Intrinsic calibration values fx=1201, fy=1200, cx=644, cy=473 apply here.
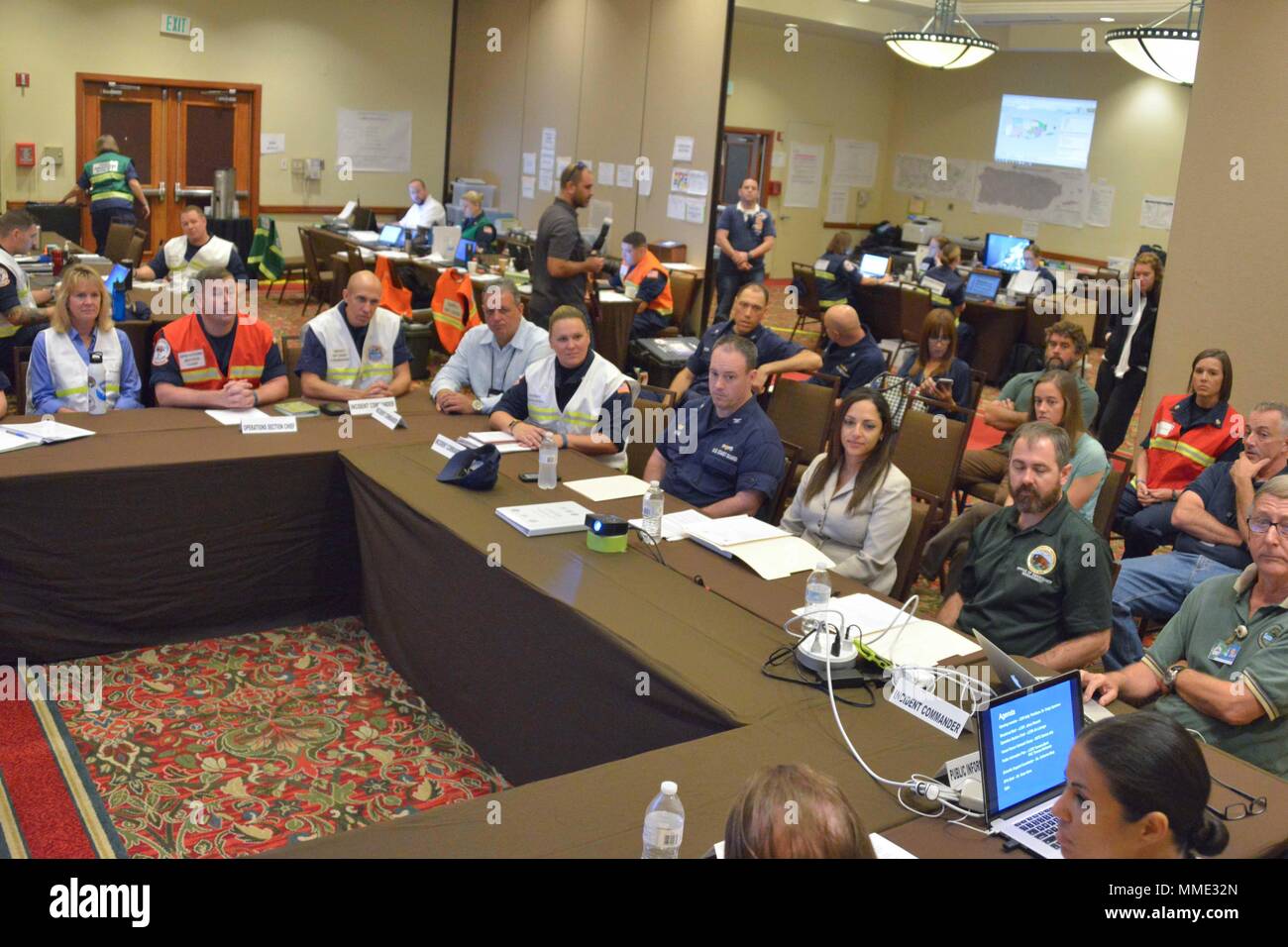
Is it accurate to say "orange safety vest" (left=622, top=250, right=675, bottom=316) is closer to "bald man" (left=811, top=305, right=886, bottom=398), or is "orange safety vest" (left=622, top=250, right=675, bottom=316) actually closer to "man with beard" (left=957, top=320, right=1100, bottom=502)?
"bald man" (left=811, top=305, right=886, bottom=398)

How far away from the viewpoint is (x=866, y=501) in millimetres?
4031

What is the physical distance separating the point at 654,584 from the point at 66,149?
10.8m

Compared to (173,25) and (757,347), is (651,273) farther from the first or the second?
(173,25)

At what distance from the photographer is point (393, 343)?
5.64 meters

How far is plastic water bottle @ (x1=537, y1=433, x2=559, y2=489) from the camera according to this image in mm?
4273

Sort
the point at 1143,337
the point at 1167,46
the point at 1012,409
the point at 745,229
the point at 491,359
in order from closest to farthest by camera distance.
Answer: the point at 491,359 → the point at 1012,409 → the point at 1143,337 → the point at 1167,46 → the point at 745,229

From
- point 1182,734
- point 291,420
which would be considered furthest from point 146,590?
point 1182,734

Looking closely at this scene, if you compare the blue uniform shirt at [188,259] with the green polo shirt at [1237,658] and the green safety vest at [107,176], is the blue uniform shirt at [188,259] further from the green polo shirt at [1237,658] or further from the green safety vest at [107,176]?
the green polo shirt at [1237,658]

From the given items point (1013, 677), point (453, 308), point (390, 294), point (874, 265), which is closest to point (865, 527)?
point (1013, 677)

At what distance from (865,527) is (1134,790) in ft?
7.08

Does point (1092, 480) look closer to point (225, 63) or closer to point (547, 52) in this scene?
point (547, 52)

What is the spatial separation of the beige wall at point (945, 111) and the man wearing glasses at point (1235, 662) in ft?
40.1

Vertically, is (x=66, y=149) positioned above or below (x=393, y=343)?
above

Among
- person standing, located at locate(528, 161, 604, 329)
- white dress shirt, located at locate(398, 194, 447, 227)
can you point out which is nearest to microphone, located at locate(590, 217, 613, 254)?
person standing, located at locate(528, 161, 604, 329)
